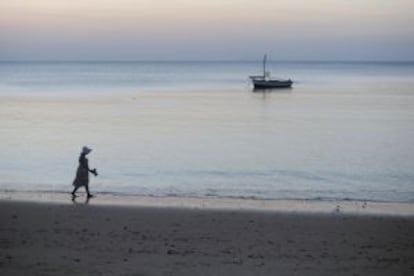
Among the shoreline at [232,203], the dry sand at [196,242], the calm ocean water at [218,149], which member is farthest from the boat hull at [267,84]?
the dry sand at [196,242]

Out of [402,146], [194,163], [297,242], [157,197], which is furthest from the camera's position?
[402,146]

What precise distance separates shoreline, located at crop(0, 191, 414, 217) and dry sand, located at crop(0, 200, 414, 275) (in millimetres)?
902

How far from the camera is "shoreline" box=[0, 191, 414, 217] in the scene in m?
17.7

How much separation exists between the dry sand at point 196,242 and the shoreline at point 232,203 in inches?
35.5

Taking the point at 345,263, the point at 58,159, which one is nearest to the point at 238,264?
the point at 345,263

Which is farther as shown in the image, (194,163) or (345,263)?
(194,163)

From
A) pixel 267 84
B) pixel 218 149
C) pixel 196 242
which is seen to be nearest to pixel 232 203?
pixel 196 242

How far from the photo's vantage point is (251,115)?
58031 millimetres

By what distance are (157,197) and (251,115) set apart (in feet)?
125

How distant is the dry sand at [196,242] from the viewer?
427 inches

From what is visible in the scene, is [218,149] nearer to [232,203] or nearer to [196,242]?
[232,203]

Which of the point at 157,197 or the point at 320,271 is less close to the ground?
the point at 157,197

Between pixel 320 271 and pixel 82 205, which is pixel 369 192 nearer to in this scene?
pixel 82 205

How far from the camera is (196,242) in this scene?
12875 mm
